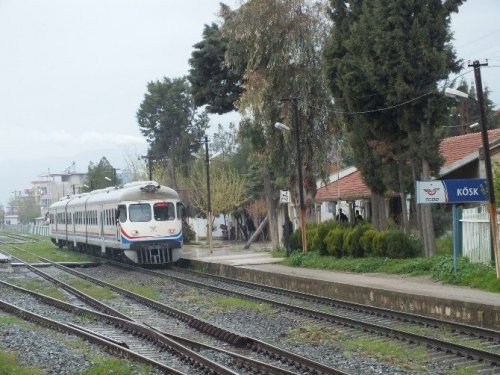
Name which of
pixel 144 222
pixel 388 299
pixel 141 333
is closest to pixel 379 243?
pixel 388 299

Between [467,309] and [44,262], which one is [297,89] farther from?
[467,309]

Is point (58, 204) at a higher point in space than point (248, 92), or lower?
lower

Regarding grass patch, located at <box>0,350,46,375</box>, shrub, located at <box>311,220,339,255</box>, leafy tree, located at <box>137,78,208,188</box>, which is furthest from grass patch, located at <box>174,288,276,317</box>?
leafy tree, located at <box>137,78,208,188</box>

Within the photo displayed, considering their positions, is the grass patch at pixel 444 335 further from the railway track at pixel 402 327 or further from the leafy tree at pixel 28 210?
the leafy tree at pixel 28 210

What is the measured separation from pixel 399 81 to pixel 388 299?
23.2 feet

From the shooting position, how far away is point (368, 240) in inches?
1025

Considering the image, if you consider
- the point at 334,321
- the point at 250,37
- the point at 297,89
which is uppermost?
the point at 250,37

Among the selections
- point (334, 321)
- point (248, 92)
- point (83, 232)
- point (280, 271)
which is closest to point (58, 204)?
point (83, 232)

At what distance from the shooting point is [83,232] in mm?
40625

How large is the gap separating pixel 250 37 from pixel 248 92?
2.17 metres

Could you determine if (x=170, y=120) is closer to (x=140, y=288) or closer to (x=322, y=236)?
(x=322, y=236)

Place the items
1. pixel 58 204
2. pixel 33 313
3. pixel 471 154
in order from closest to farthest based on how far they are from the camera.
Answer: pixel 33 313, pixel 471 154, pixel 58 204

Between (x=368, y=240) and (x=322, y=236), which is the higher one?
(x=322, y=236)

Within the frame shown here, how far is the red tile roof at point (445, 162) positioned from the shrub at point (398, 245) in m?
3.77
